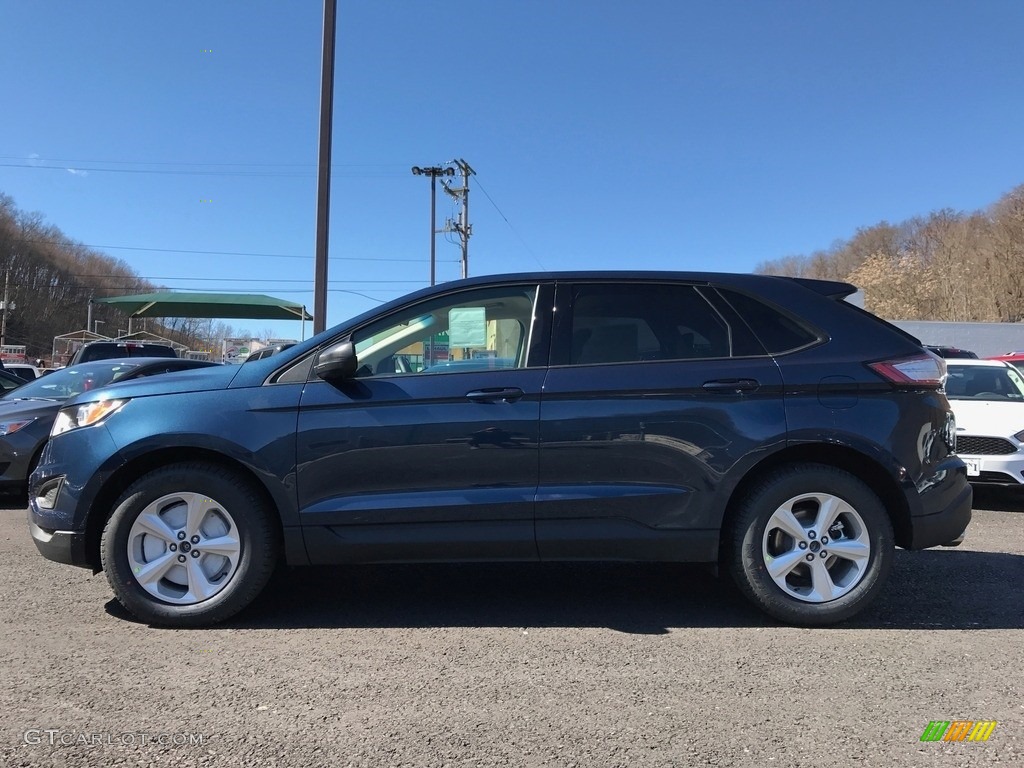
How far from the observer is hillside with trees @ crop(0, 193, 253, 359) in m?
70.6

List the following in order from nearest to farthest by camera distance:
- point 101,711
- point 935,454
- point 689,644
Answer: point 101,711
point 689,644
point 935,454

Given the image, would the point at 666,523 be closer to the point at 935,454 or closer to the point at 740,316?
the point at 740,316

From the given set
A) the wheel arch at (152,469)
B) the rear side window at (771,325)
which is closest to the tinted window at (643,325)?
the rear side window at (771,325)

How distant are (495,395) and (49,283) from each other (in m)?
92.6

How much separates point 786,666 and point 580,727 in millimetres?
1122

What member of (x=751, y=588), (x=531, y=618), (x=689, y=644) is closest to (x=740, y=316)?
(x=751, y=588)

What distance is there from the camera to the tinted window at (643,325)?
354 cm

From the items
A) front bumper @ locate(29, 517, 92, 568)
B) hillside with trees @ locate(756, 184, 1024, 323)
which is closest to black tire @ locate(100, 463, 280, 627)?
front bumper @ locate(29, 517, 92, 568)

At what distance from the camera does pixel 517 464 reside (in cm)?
334

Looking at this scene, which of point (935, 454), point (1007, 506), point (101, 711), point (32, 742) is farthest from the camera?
point (1007, 506)

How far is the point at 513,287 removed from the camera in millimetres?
3676

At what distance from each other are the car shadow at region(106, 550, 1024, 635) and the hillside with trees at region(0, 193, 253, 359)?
247 feet

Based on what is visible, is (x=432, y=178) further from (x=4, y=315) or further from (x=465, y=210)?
(x=4, y=315)

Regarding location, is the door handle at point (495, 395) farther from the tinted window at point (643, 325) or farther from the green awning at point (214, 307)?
the green awning at point (214, 307)
